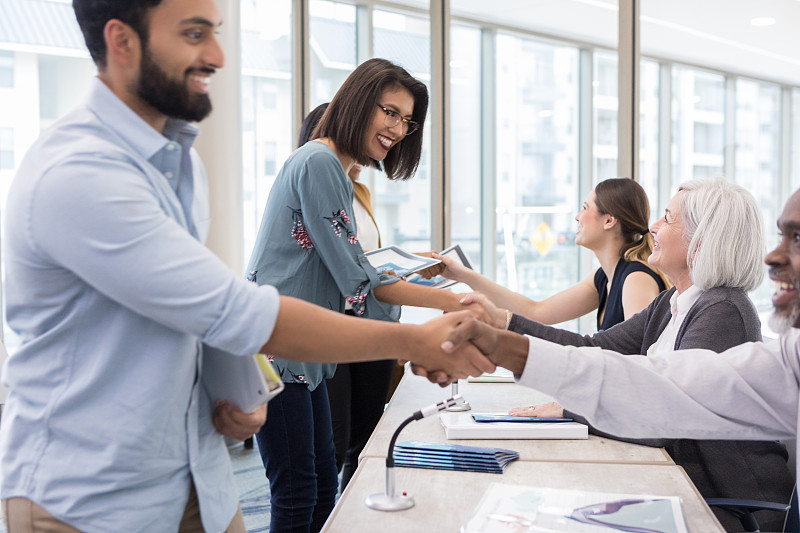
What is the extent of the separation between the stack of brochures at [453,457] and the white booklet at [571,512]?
134mm

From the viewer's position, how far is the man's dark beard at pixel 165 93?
42.4 inches

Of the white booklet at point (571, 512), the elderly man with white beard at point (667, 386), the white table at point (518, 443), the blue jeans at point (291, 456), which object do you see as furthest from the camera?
the blue jeans at point (291, 456)

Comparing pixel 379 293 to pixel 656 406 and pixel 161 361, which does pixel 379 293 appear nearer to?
pixel 656 406

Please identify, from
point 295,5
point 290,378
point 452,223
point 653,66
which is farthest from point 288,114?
point 290,378

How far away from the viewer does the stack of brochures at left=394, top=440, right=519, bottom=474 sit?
63.7 inches

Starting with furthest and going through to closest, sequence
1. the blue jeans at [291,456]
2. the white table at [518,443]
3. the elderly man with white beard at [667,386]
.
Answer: the blue jeans at [291,456]
the white table at [518,443]
the elderly man with white beard at [667,386]

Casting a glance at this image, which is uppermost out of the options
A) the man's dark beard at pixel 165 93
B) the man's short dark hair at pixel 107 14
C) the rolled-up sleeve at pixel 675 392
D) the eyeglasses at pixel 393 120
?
the eyeglasses at pixel 393 120

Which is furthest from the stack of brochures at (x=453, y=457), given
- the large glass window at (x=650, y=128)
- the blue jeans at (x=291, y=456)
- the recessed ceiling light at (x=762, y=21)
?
the recessed ceiling light at (x=762, y=21)

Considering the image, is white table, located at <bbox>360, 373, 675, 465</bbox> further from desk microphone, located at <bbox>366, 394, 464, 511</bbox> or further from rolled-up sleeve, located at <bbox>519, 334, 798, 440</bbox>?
desk microphone, located at <bbox>366, 394, 464, 511</bbox>

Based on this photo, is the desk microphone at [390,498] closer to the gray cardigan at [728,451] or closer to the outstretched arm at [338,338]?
the outstretched arm at [338,338]

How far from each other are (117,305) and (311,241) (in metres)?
1.07

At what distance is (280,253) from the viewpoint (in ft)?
6.78

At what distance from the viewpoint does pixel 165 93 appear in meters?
1.10

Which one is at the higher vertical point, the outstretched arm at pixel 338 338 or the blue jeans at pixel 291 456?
the outstretched arm at pixel 338 338
